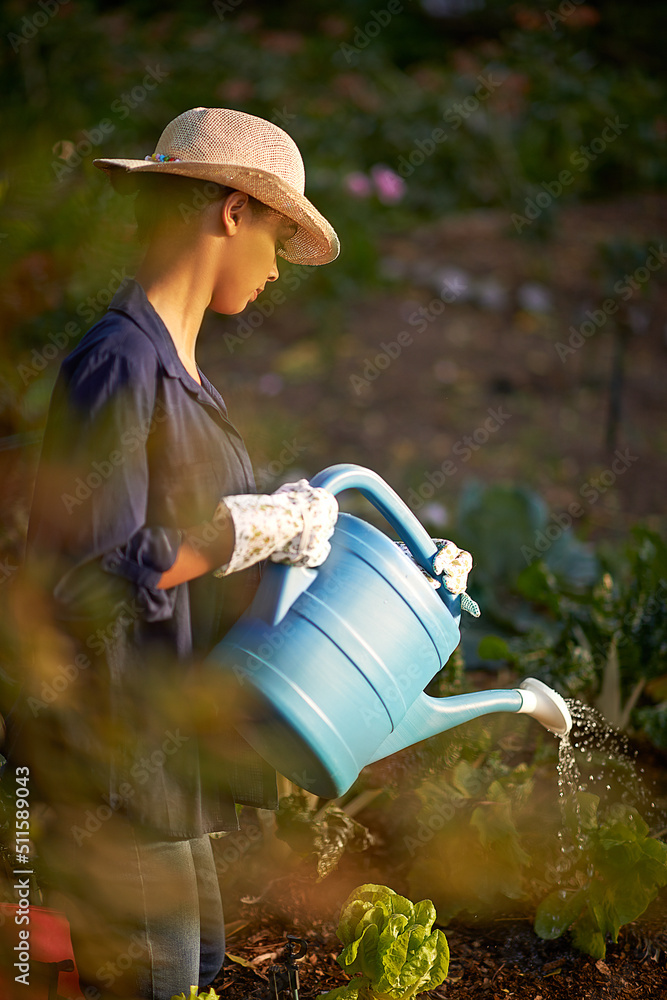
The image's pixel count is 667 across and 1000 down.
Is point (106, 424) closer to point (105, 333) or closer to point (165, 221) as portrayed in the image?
point (105, 333)

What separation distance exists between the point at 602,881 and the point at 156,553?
1.08 metres

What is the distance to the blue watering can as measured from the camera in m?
1.18

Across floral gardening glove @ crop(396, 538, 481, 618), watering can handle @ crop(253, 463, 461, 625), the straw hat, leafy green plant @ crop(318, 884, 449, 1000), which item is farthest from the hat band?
leafy green plant @ crop(318, 884, 449, 1000)

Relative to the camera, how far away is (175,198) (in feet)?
4.15

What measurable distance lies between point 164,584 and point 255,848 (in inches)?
37.1

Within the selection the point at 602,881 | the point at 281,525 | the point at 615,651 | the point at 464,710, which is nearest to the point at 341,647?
the point at 281,525

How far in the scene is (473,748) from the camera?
1.96 meters

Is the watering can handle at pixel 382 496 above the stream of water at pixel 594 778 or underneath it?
above

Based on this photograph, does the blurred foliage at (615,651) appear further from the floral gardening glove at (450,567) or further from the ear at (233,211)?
the ear at (233,211)

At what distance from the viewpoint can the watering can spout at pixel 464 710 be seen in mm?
1348

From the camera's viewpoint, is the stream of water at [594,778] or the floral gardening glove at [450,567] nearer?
the floral gardening glove at [450,567]

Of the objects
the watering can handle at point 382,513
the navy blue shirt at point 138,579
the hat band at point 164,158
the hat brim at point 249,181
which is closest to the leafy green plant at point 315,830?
the navy blue shirt at point 138,579

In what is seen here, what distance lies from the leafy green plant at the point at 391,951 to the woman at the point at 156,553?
23 centimetres

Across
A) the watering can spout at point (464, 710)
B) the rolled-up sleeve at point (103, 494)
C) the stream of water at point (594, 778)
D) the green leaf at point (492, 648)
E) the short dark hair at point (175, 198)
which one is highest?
the short dark hair at point (175, 198)
